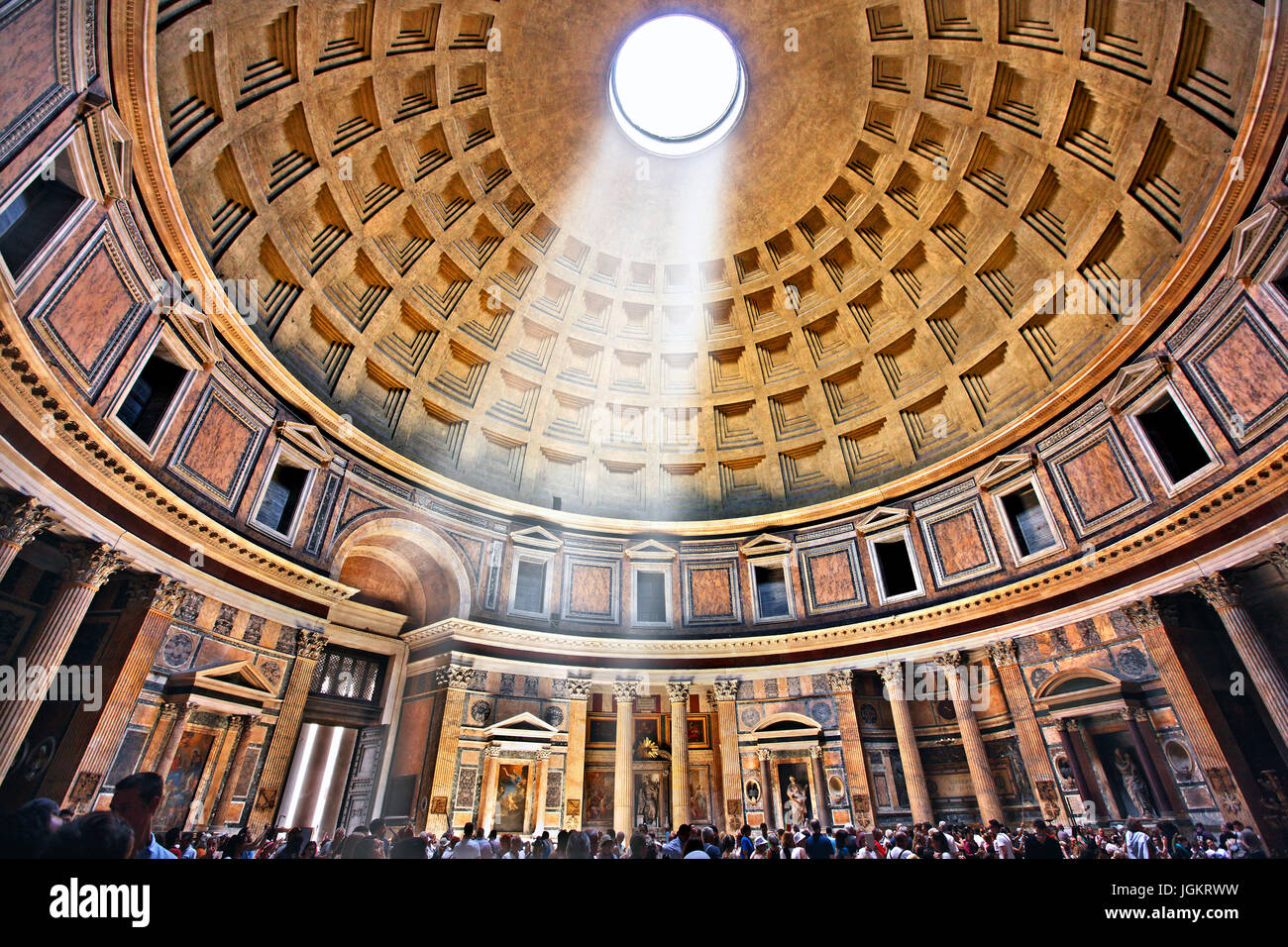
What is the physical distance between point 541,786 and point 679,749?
493 centimetres

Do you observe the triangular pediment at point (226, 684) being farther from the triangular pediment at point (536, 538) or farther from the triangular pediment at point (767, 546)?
the triangular pediment at point (767, 546)

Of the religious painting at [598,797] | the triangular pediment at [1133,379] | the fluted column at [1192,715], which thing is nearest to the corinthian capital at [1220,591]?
the fluted column at [1192,715]

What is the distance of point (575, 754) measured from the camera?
1977 centimetres

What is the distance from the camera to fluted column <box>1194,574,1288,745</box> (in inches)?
475

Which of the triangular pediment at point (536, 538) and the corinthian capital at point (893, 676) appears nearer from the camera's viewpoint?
the corinthian capital at point (893, 676)

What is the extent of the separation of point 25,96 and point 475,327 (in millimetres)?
14438

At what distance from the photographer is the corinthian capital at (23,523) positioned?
9531 mm

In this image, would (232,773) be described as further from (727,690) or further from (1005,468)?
(1005,468)

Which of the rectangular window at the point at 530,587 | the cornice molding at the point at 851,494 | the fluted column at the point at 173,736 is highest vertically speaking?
the cornice molding at the point at 851,494

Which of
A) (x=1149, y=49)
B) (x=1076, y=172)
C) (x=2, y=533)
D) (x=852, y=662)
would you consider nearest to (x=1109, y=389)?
(x=1076, y=172)

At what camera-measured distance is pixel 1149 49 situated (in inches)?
555

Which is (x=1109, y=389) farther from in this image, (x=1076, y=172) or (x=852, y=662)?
(x=852, y=662)

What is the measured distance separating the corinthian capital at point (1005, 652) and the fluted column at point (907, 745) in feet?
9.63

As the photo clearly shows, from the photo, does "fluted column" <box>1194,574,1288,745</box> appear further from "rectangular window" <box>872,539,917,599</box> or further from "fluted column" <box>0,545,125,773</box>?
"fluted column" <box>0,545,125,773</box>
